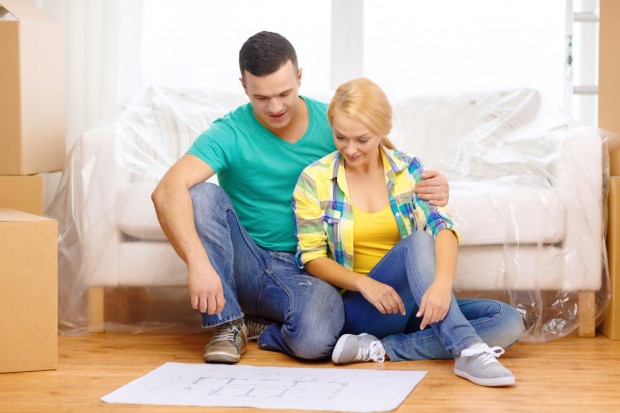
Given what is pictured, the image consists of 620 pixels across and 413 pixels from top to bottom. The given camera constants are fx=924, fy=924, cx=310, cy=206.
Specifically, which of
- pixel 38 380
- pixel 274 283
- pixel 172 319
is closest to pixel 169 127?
pixel 172 319

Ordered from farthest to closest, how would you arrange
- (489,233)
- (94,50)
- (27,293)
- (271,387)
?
(94,50)
(489,233)
(27,293)
(271,387)

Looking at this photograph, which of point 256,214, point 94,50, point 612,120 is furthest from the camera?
point 94,50

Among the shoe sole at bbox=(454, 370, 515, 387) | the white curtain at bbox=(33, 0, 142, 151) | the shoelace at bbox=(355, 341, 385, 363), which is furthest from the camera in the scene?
the white curtain at bbox=(33, 0, 142, 151)

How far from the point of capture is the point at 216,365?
182 cm

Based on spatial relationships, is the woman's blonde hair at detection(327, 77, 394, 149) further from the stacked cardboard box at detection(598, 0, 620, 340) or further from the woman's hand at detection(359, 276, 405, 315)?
the stacked cardboard box at detection(598, 0, 620, 340)

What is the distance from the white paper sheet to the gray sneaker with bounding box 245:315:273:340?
0.88 feet

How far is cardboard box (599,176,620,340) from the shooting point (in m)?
2.17

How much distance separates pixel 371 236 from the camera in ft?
6.31

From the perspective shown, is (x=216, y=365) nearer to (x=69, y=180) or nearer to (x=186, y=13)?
(x=69, y=180)

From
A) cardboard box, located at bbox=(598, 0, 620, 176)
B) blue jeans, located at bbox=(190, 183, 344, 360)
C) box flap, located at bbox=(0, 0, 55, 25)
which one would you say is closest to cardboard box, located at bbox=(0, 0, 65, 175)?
box flap, located at bbox=(0, 0, 55, 25)

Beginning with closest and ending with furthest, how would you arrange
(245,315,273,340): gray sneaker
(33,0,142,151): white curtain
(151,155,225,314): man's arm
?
→ 1. (151,155,225,314): man's arm
2. (245,315,273,340): gray sneaker
3. (33,0,142,151): white curtain

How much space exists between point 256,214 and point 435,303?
0.49m

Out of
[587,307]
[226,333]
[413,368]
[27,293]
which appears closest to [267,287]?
[226,333]

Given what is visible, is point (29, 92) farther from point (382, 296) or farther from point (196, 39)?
point (382, 296)
